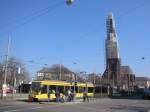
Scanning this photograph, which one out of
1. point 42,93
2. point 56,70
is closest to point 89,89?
point 42,93

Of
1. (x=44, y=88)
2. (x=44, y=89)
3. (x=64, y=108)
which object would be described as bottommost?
(x=64, y=108)

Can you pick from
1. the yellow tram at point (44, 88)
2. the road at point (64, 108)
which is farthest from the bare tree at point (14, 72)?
the road at point (64, 108)

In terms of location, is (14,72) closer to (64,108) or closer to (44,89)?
(44,89)

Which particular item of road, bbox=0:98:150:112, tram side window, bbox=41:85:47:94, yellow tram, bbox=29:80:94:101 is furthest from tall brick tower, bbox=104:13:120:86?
road, bbox=0:98:150:112

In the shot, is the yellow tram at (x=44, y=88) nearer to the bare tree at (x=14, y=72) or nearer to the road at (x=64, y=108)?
the road at (x=64, y=108)

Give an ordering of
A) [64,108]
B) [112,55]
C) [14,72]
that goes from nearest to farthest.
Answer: [64,108] < [14,72] < [112,55]

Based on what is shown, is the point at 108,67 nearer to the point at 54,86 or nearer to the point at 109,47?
the point at 109,47

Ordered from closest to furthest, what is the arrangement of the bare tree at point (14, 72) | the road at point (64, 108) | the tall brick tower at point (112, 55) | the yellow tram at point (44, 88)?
the road at point (64, 108) → the yellow tram at point (44, 88) → the bare tree at point (14, 72) → the tall brick tower at point (112, 55)

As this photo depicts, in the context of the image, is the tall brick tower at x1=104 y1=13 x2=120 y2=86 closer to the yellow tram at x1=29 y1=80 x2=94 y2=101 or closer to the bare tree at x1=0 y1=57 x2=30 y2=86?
the bare tree at x1=0 y1=57 x2=30 y2=86

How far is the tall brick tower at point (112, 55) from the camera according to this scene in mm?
147750

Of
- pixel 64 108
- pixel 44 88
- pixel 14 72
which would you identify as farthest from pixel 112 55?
pixel 64 108

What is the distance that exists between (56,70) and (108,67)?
31.3m

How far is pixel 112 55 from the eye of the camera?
5920 inches

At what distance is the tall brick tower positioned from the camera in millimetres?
147750
